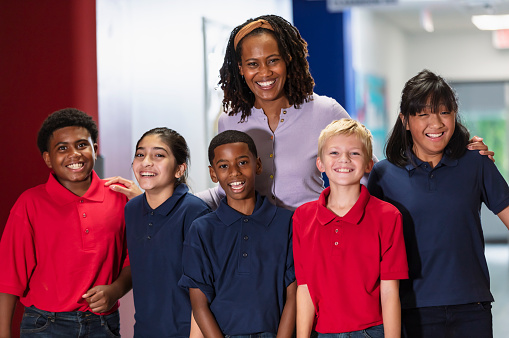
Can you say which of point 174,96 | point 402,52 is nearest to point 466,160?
point 174,96

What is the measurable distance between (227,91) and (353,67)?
4.22 m

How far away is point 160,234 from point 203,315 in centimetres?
35

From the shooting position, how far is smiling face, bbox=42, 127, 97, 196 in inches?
98.7

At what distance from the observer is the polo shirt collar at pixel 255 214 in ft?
7.34

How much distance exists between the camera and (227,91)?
257 cm

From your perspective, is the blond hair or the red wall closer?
the blond hair

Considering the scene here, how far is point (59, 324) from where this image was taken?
7.90 ft

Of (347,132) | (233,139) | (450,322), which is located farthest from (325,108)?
(450,322)

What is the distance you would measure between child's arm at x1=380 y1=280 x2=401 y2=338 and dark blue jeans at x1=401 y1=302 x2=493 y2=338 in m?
0.17

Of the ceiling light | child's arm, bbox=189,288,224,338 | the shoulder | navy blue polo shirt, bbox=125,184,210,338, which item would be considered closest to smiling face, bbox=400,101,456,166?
the shoulder

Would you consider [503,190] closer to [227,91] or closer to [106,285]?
[227,91]

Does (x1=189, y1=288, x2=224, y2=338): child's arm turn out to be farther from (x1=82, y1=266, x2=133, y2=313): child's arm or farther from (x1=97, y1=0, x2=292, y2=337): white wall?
(x1=97, y1=0, x2=292, y2=337): white wall

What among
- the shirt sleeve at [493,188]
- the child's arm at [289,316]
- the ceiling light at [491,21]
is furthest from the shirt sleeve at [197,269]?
the ceiling light at [491,21]

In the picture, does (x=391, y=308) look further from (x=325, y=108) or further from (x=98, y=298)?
(x=98, y=298)
